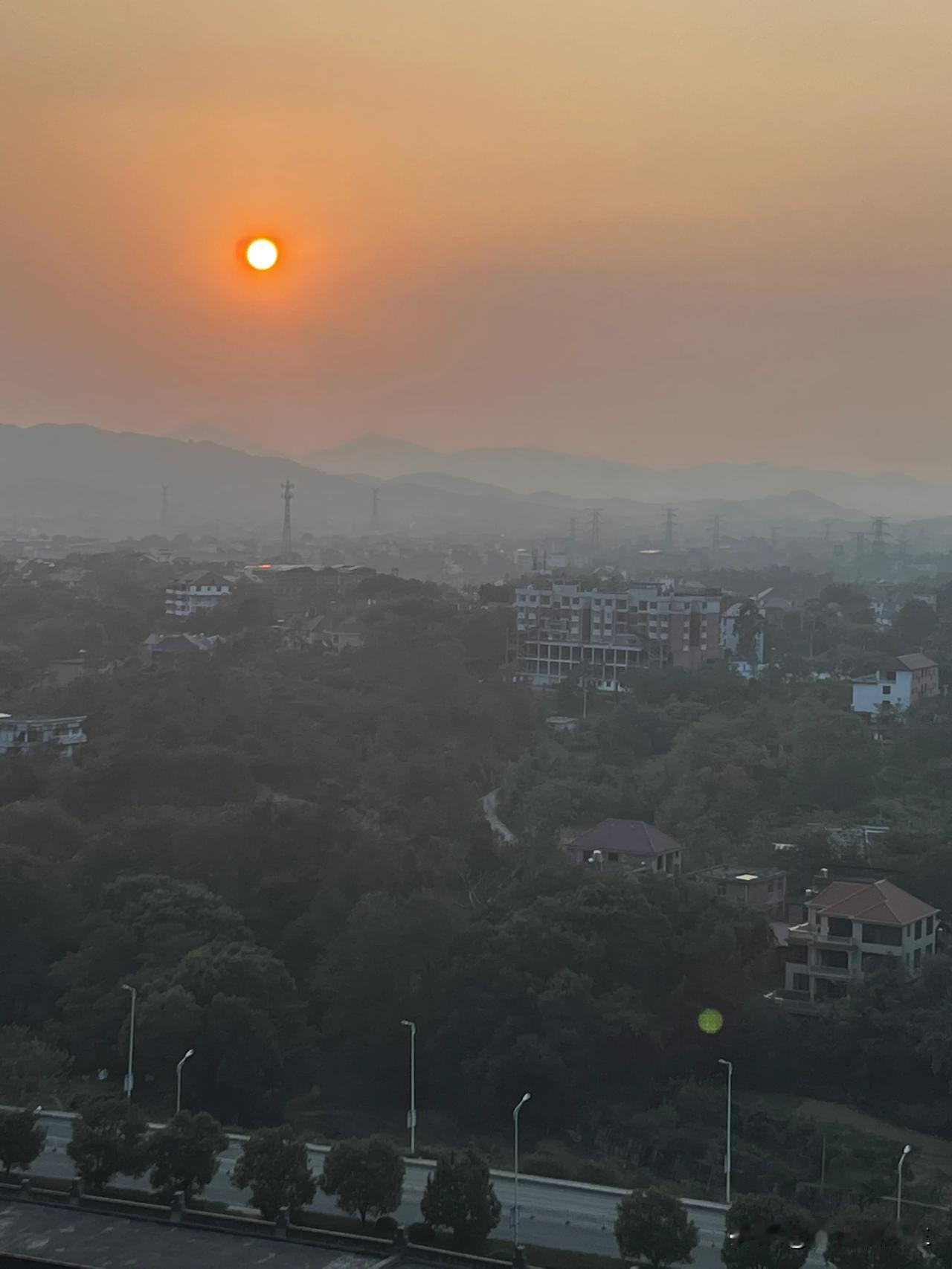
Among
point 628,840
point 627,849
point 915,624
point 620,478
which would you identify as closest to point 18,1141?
point 627,849

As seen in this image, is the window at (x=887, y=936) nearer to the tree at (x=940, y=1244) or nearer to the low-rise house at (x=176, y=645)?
Answer: the tree at (x=940, y=1244)

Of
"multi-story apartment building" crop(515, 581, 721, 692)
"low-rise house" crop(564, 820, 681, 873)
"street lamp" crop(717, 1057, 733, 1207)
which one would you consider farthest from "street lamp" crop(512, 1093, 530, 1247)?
"multi-story apartment building" crop(515, 581, 721, 692)

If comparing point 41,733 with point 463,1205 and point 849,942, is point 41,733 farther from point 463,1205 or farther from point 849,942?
point 463,1205

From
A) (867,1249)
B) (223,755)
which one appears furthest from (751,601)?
(867,1249)

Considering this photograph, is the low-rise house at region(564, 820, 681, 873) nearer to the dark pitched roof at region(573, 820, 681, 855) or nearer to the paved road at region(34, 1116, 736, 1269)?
the dark pitched roof at region(573, 820, 681, 855)

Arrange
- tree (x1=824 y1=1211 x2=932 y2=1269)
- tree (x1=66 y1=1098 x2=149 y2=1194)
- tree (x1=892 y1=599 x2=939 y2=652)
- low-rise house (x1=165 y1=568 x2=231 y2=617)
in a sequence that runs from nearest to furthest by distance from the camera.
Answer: tree (x1=824 y1=1211 x2=932 y2=1269), tree (x1=66 y1=1098 x2=149 y2=1194), tree (x1=892 y1=599 x2=939 y2=652), low-rise house (x1=165 y1=568 x2=231 y2=617)

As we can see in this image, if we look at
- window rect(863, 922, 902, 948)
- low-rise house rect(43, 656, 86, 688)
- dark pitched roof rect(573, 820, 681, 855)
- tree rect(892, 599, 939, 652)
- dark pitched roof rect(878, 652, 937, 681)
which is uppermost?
tree rect(892, 599, 939, 652)
